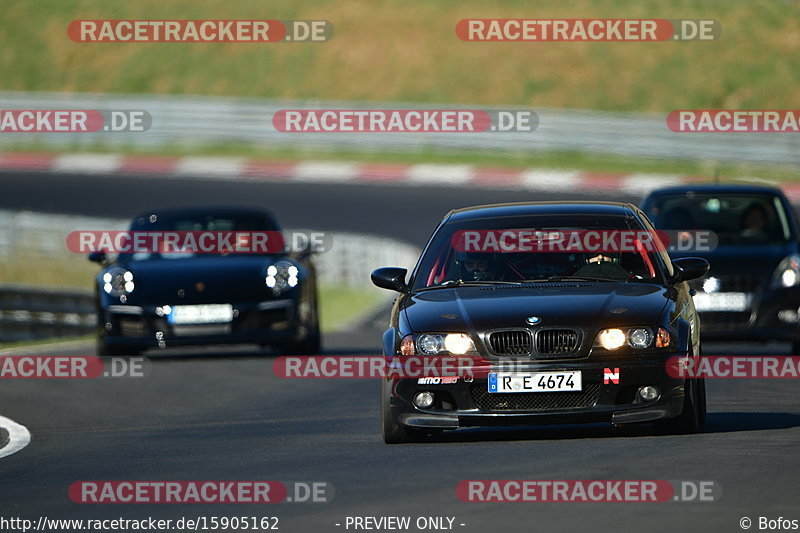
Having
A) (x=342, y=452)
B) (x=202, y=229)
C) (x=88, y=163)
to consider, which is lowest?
(x=342, y=452)

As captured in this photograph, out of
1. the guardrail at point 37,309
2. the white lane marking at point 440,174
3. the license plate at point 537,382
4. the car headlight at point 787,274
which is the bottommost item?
the license plate at point 537,382

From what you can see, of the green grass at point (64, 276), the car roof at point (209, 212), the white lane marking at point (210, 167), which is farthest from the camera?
the white lane marking at point (210, 167)

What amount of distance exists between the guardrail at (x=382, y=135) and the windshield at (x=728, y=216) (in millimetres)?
18750

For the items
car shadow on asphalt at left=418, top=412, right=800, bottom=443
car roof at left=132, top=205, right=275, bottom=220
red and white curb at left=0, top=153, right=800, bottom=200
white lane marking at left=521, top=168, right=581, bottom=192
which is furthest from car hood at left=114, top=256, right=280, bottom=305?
white lane marking at left=521, top=168, right=581, bottom=192

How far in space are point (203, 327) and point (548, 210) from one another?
5626mm

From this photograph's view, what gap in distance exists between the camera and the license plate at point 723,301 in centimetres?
1455

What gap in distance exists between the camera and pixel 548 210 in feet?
34.0

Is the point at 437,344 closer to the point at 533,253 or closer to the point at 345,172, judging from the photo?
the point at 533,253

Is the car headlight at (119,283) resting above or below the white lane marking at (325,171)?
below

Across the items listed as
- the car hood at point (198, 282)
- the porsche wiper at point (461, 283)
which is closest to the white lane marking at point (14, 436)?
the porsche wiper at point (461, 283)

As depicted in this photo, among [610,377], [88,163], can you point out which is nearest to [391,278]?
[610,377]

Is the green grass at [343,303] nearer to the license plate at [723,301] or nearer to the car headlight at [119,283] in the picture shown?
the car headlight at [119,283]

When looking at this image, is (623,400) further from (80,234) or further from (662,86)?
(662,86)

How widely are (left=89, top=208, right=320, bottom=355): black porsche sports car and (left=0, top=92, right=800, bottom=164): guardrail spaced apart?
20258 millimetres
